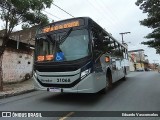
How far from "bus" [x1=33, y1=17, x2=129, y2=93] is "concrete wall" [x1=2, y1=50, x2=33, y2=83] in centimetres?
888

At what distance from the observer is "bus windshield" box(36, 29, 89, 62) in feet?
24.5

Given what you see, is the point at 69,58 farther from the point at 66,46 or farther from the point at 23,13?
the point at 23,13

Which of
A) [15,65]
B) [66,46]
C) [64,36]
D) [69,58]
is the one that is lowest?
[15,65]

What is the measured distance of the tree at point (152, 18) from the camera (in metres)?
14.6

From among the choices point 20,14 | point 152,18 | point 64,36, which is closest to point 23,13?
point 20,14

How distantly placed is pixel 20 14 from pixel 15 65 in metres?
6.51

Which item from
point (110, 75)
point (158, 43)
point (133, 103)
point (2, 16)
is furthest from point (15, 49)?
point (158, 43)

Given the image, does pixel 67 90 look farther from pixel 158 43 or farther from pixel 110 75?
pixel 158 43

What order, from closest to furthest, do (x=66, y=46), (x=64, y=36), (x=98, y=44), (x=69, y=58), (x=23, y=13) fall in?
(x=69, y=58) → (x=66, y=46) → (x=64, y=36) → (x=98, y=44) → (x=23, y=13)

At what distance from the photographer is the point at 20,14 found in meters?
12.2

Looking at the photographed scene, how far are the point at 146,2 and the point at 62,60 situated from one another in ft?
34.7

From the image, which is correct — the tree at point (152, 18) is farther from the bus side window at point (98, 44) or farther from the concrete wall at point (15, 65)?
the concrete wall at point (15, 65)

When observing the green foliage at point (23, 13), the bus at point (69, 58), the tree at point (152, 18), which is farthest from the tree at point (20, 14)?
the tree at point (152, 18)

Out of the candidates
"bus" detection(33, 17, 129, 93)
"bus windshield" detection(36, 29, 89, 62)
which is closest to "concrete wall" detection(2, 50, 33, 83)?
"bus" detection(33, 17, 129, 93)
